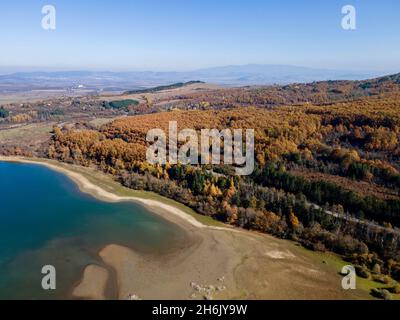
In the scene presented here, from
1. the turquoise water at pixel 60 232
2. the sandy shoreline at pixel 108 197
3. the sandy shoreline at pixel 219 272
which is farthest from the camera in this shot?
the sandy shoreline at pixel 108 197

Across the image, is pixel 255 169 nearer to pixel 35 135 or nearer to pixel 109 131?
pixel 109 131

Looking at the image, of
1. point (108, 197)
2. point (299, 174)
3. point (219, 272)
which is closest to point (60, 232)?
point (108, 197)

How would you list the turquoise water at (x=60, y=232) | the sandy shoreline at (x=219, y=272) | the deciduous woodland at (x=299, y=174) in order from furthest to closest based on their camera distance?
the deciduous woodland at (x=299, y=174), the turquoise water at (x=60, y=232), the sandy shoreline at (x=219, y=272)

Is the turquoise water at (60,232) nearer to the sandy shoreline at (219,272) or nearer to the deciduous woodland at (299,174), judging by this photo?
the sandy shoreline at (219,272)

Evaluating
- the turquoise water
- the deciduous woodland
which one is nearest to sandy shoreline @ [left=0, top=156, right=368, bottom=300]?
the turquoise water

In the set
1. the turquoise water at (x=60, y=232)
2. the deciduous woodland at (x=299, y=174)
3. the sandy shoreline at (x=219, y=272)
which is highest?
the deciduous woodland at (x=299, y=174)

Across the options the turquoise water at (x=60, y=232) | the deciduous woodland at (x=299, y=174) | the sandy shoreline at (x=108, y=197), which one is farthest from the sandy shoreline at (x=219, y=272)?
the sandy shoreline at (x=108, y=197)

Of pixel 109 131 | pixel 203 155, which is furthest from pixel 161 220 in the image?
pixel 109 131

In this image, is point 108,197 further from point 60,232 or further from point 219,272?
point 219,272
